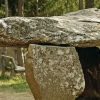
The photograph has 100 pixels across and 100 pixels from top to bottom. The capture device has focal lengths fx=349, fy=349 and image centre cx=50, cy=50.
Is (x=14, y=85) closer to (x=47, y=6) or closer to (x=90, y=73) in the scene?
(x=90, y=73)

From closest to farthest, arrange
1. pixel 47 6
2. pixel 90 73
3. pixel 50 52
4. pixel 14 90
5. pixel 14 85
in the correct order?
pixel 50 52, pixel 90 73, pixel 14 90, pixel 14 85, pixel 47 6

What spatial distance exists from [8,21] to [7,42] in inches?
13.4

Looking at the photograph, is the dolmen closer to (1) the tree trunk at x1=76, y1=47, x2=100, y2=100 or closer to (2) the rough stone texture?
(2) the rough stone texture

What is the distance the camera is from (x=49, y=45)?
5531mm

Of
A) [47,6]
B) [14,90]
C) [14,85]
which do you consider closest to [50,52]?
[14,90]

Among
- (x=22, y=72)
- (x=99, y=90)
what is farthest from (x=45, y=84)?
(x=22, y=72)

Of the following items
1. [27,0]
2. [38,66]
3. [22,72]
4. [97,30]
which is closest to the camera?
[38,66]

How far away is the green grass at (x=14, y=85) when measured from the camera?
960cm

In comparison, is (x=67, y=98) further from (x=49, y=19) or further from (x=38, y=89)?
(x=49, y=19)

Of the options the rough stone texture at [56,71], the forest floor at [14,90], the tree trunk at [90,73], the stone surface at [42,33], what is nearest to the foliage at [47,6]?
the forest floor at [14,90]

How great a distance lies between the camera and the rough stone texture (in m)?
5.38

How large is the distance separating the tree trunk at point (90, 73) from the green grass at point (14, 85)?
2604 millimetres

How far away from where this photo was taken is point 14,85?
33.7ft

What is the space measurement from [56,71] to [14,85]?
500 cm
